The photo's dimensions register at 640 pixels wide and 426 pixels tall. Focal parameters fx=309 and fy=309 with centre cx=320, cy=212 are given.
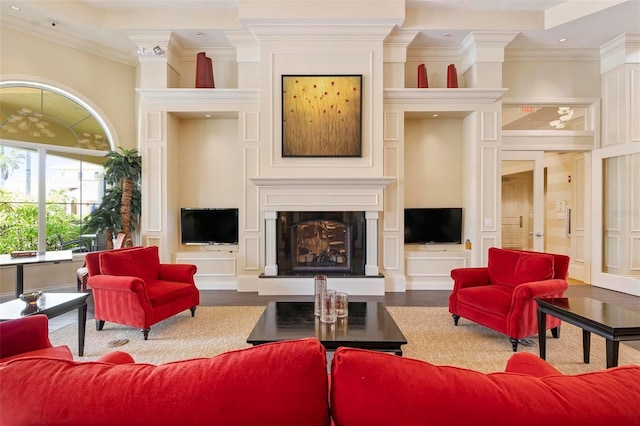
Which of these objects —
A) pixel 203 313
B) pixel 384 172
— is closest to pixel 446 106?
pixel 384 172

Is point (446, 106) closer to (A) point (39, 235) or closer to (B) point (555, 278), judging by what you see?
(B) point (555, 278)

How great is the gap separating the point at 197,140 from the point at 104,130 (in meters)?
1.67

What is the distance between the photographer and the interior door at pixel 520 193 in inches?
217

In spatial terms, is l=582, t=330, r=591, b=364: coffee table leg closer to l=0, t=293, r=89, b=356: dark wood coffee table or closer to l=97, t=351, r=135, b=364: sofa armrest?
l=97, t=351, r=135, b=364: sofa armrest

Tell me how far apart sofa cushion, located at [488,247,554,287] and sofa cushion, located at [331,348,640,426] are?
272 cm

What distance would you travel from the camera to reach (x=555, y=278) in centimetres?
333

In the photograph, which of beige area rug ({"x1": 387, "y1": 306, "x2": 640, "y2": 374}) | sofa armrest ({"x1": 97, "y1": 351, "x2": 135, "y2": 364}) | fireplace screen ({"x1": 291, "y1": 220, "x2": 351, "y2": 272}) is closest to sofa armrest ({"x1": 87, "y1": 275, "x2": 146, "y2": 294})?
sofa armrest ({"x1": 97, "y1": 351, "x2": 135, "y2": 364})

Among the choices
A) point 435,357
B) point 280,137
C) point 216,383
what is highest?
point 280,137

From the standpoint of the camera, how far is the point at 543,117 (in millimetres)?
5645

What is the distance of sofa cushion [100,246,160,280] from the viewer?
335 cm

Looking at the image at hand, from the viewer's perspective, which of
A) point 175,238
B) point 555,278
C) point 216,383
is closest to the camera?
point 216,383

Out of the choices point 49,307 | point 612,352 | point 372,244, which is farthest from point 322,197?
point 612,352

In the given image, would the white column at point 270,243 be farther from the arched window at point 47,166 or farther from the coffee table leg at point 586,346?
the coffee table leg at point 586,346

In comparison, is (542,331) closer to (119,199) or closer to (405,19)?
(405,19)
